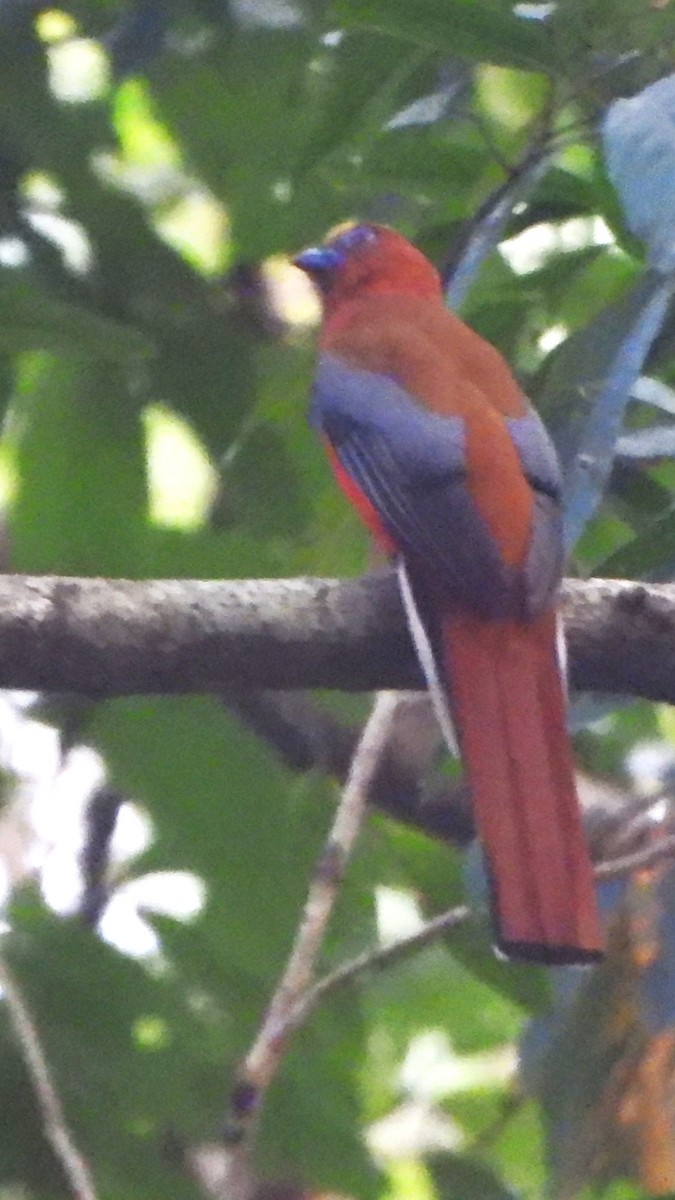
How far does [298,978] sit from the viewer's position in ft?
7.33

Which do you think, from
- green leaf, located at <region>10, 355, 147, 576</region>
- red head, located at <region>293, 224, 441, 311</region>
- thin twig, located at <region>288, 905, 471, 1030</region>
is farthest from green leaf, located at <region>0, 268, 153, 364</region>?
red head, located at <region>293, 224, 441, 311</region>

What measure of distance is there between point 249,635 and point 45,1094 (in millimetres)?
558

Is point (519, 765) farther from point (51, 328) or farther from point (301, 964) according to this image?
point (51, 328)

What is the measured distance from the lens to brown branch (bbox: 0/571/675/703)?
219 cm

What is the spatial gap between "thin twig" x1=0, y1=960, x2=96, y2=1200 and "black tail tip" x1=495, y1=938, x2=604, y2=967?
0.55 metres

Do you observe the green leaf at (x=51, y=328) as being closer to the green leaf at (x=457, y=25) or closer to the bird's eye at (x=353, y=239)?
the green leaf at (x=457, y=25)

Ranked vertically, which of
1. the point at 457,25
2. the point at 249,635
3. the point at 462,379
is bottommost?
the point at 462,379

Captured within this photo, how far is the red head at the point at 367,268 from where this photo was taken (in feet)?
13.0

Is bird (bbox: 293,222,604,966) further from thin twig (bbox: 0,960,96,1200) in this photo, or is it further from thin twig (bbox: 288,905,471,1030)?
thin twig (bbox: 0,960,96,1200)

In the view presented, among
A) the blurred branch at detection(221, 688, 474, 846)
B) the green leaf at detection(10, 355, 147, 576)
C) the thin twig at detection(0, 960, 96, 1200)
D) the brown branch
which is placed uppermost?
the brown branch

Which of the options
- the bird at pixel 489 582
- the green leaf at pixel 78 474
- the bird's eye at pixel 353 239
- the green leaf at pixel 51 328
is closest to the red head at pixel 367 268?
the bird's eye at pixel 353 239

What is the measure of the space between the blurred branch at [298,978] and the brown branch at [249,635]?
0.43ft

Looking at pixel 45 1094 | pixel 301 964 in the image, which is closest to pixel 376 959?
pixel 301 964

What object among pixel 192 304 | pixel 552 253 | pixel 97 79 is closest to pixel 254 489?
pixel 192 304
